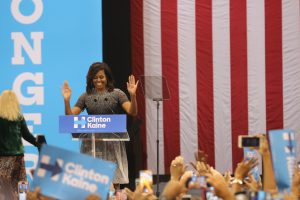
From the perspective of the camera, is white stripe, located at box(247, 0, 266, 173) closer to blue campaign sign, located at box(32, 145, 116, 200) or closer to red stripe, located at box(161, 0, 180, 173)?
red stripe, located at box(161, 0, 180, 173)

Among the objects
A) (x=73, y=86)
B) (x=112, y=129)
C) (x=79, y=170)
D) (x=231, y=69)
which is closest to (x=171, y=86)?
(x=231, y=69)

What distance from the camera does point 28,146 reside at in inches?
278

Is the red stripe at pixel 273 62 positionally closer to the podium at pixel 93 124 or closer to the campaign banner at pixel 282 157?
the podium at pixel 93 124

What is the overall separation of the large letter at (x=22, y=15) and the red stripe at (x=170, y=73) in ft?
4.91

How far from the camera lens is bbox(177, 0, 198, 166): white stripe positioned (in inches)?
312

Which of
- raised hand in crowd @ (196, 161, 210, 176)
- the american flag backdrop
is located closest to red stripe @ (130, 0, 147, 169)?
the american flag backdrop

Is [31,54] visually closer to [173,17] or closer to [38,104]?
[38,104]

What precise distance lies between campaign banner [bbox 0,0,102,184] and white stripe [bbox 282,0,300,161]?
225 cm

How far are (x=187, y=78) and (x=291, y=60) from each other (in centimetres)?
121

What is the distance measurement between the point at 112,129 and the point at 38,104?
261 centimetres

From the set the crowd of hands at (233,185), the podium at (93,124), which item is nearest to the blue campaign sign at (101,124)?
the podium at (93,124)

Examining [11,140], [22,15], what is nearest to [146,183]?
[11,140]

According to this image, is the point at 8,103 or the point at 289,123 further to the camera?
the point at 289,123

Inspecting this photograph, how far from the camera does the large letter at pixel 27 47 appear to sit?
23.2ft
